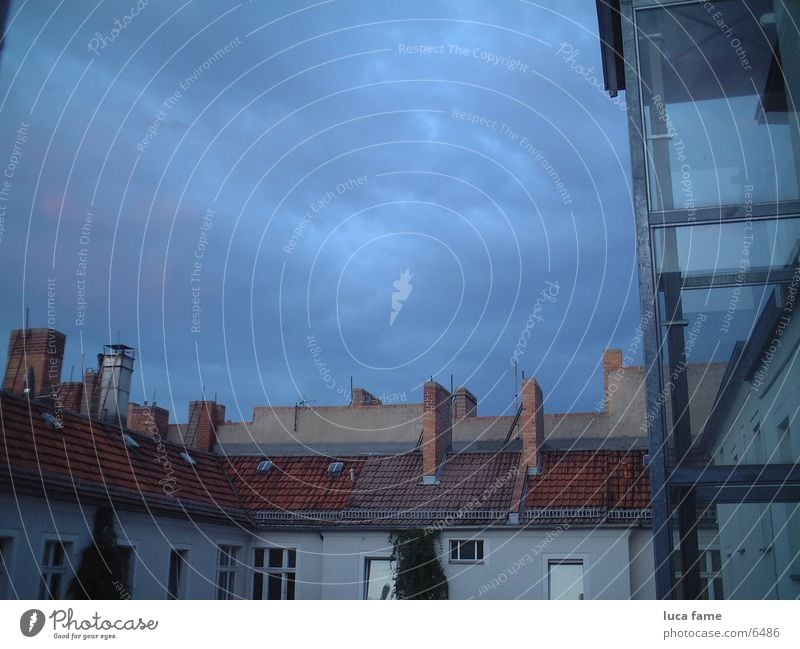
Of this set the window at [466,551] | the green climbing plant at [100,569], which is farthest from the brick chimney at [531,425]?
the green climbing plant at [100,569]

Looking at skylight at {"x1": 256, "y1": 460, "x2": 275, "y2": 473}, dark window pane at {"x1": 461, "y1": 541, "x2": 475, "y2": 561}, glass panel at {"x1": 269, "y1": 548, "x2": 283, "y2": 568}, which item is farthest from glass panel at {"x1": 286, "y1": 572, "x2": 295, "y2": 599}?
skylight at {"x1": 256, "y1": 460, "x2": 275, "y2": 473}

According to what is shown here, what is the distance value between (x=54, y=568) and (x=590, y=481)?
199 inches

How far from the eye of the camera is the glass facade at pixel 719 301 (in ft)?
17.9

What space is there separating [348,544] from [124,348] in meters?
2.79

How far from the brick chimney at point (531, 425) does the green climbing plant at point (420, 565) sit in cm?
164

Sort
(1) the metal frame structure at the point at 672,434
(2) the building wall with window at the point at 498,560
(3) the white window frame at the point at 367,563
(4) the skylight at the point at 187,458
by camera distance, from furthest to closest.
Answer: (4) the skylight at the point at 187,458 < (3) the white window frame at the point at 367,563 < (2) the building wall with window at the point at 498,560 < (1) the metal frame structure at the point at 672,434

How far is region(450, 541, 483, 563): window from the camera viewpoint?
829 cm

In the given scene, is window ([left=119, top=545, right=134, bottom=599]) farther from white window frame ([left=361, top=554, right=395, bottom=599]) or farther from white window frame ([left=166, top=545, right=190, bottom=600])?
white window frame ([left=361, top=554, right=395, bottom=599])

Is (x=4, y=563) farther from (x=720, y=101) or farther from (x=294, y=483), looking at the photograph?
(x=720, y=101)

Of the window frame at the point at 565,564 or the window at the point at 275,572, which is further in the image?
the window at the point at 275,572

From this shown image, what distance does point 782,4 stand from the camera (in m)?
5.99

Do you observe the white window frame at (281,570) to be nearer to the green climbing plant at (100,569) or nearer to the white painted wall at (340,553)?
the white painted wall at (340,553)
